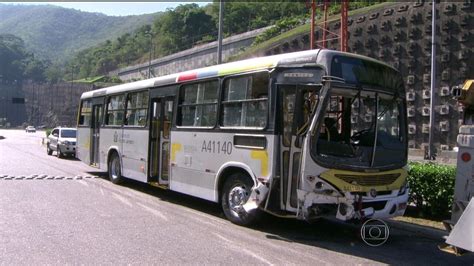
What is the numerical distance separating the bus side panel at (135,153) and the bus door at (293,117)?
5.44 metres

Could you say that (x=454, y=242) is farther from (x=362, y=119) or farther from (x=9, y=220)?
(x=9, y=220)

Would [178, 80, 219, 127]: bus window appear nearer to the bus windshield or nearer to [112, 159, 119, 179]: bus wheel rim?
the bus windshield

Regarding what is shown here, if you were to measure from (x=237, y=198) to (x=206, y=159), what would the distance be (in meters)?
1.30

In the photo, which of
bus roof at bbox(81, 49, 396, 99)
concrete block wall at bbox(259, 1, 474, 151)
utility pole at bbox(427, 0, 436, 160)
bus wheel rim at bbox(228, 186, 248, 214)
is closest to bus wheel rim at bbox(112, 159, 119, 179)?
bus roof at bbox(81, 49, 396, 99)

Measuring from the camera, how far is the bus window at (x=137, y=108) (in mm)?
13055

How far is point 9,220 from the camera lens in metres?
8.86

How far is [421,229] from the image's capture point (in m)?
8.95

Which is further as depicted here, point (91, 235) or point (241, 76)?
point (241, 76)

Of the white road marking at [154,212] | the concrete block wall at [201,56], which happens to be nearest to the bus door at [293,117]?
the white road marking at [154,212]

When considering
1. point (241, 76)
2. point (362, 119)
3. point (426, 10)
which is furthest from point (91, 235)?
point (426, 10)

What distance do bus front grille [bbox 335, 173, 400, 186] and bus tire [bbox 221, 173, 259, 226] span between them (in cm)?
169

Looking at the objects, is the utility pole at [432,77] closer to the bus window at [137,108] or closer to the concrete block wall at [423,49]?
the concrete block wall at [423,49]

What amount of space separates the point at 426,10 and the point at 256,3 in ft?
288

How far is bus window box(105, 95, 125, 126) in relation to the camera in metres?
14.6
